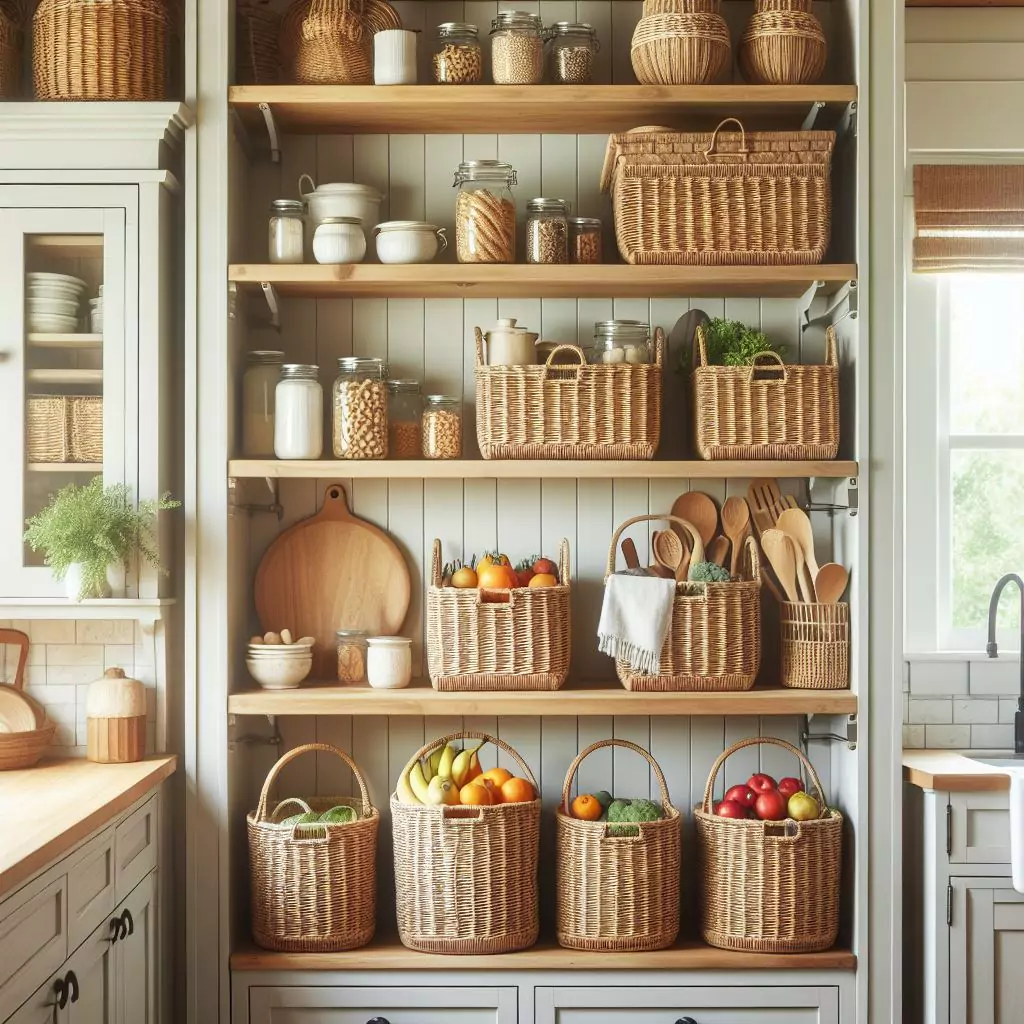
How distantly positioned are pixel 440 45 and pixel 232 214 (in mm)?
616

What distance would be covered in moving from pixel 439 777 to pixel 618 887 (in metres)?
0.46

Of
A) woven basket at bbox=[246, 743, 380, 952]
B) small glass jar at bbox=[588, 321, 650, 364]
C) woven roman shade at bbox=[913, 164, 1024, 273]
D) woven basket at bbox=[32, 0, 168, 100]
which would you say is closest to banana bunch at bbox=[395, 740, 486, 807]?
woven basket at bbox=[246, 743, 380, 952]

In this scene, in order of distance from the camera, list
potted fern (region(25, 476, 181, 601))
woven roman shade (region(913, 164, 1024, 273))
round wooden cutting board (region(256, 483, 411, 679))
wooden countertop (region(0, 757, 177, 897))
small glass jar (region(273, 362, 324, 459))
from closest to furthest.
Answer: wooden countertop (region(0, 757, 177, 897))
potted fern (region(25, 476, 181, 601))
small glass jar (region(273, 362, 324, 459))
round wooden cutting board (region(256, 483, 411, 679))
woven roman shade (region(913, 164, 1024, 273))

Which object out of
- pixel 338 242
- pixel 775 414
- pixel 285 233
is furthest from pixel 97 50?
pixel 775 414

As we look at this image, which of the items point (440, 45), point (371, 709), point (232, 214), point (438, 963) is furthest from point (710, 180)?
point (438, 963)

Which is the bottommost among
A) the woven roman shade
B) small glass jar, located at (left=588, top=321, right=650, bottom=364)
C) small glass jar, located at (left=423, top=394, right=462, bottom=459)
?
small glass jar, located at (left=423, top=394, right=462, bottom=459)

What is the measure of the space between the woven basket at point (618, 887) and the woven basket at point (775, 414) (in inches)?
29.7

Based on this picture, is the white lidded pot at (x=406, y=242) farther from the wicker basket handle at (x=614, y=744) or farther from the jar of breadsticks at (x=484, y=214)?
the wicker basket handle at (x=614, y=744)

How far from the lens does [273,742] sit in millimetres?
2727

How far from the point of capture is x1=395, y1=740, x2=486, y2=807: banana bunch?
2.45 metres

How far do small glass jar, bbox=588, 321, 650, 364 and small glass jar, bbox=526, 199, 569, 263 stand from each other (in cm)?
19

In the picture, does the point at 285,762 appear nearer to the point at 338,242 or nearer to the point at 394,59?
the point at 338,242

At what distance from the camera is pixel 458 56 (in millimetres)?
2553

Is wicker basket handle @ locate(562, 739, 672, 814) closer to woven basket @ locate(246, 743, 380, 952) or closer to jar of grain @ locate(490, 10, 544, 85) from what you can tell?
woven basket @ locate(246, 743, 380, 952)
